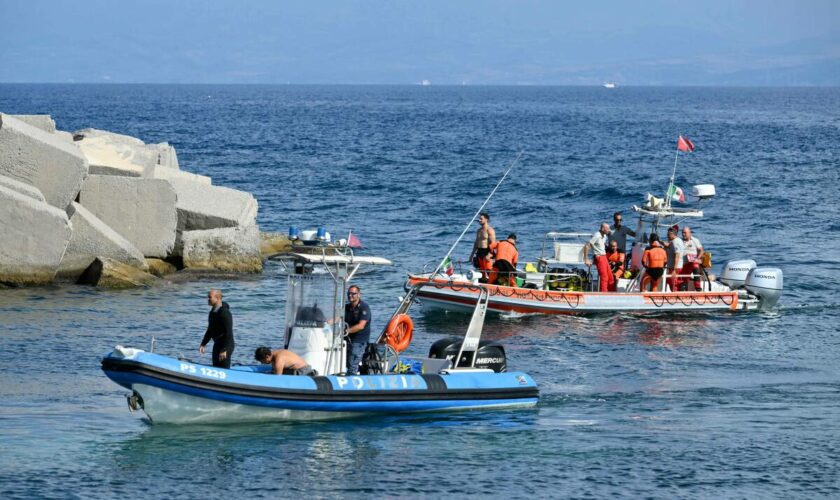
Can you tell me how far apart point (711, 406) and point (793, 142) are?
61157 mm

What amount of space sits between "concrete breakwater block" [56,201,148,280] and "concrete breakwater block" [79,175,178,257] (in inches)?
40.7

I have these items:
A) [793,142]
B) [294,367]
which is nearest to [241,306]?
[294,367]

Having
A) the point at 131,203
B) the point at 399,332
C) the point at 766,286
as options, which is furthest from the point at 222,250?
the point at 766,286

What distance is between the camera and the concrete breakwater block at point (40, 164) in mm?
24359

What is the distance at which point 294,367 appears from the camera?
16125mm

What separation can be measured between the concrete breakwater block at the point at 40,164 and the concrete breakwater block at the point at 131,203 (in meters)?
1.36

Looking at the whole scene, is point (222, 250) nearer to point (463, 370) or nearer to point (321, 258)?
point (463, 370)

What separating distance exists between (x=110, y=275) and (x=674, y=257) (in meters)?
10.7

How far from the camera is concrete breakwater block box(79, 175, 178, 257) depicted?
2597 cm

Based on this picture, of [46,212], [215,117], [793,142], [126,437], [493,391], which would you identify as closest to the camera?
[126,437]

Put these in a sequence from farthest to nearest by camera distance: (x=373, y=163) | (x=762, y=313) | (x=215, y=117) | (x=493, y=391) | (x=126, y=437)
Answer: (x=215, y=117) < (x=373, y=163) < (x=762, y=313) < (x=493, y=391) < (x=126, y=437)

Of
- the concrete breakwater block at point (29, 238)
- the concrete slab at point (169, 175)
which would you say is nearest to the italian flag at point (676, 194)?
the concrete slab at point (169, 175)

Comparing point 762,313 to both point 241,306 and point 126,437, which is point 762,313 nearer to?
point 241,306

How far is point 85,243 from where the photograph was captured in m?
24.7
